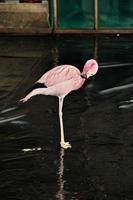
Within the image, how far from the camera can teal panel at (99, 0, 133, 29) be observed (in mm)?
14719

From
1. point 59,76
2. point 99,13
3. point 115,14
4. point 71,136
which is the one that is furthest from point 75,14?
point 59,76

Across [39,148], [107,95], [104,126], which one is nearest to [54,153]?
[39,148]

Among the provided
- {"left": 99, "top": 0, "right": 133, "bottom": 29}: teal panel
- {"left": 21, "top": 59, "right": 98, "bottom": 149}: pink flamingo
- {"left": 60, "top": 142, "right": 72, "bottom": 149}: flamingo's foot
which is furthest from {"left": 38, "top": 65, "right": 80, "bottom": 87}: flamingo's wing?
{"left": 99, "top": 0, "right": 133, "bottom": 29}: teal panel

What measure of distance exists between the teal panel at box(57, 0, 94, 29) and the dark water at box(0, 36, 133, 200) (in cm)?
276

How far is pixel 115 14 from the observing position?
1477 centimetres

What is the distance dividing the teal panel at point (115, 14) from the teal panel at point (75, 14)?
11.5 inches

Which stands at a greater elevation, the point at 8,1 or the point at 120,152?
the point at 8,1

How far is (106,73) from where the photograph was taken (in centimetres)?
1088

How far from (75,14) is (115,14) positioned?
1.05 meters

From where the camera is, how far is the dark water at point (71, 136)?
5992 millimetres

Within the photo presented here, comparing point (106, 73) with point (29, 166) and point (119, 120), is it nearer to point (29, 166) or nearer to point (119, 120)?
point (119, 120)

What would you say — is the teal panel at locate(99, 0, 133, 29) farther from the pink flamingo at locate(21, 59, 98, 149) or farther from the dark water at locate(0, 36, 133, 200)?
the pink flamingo at locate(21, 59, 98, 149)

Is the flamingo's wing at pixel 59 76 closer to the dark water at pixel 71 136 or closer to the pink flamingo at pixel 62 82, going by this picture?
the pink flamingo at pixel 62 82

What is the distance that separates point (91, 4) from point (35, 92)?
825 cm
